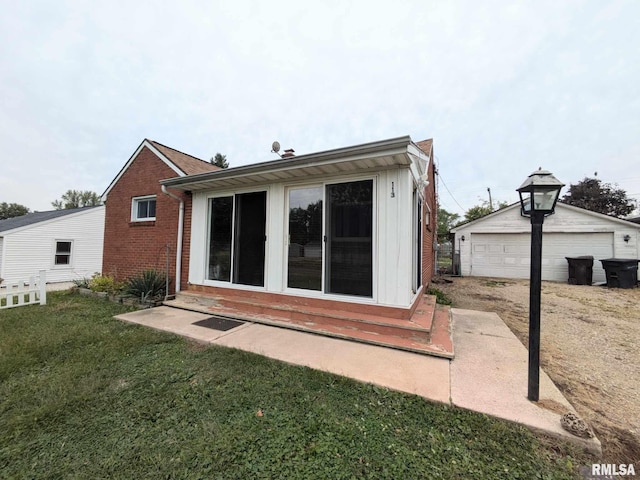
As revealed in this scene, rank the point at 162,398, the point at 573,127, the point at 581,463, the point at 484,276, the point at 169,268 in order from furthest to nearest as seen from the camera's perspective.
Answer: the point at 484,276, the point at 573,127, the point at 169,268, the point at 162,398, the point at 581,463

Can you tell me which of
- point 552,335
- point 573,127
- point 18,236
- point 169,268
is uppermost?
point 573,127

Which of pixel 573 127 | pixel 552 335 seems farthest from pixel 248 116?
pixel 573 127

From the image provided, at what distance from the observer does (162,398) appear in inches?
92.7

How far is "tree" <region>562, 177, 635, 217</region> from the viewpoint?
70.5 ft

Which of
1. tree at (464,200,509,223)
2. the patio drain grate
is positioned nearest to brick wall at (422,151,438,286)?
the patio drain grate

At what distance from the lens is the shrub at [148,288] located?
5.78 m

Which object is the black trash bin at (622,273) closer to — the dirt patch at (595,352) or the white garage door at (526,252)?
the white garage door at (526,252)

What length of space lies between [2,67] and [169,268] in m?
7.07

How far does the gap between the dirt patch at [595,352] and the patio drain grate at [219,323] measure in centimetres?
437

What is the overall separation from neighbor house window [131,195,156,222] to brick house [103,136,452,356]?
472 millimetres

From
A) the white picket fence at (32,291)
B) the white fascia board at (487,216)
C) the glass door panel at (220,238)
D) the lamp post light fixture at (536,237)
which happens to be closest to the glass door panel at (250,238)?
the glass door panel at (220,238)

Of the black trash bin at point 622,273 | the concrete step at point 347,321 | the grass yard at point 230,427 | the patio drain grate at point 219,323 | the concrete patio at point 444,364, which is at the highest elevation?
→ the black trash bin at point 622,273

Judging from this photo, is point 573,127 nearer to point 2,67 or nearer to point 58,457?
point 58,457

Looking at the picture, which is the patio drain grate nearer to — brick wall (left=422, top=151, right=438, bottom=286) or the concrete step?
the concrete step
